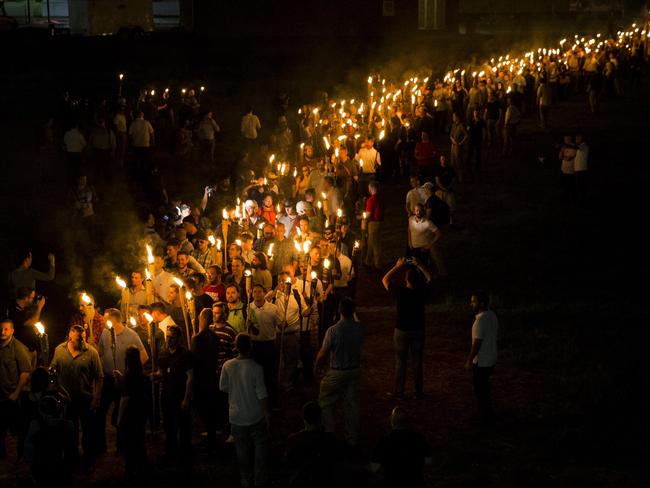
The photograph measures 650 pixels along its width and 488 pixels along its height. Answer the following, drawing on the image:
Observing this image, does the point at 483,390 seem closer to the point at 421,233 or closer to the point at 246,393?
the point at 246,393

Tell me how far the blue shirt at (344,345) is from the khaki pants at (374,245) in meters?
6.91

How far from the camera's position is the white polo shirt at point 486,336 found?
34.4 feet

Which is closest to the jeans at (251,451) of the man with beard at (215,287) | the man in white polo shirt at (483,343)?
the man in white polo shirt at (483,343)

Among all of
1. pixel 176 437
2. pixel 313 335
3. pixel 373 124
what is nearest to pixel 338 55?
pixel 373 124

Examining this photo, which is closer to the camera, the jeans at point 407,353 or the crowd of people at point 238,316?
the crowd of people at point 238,316

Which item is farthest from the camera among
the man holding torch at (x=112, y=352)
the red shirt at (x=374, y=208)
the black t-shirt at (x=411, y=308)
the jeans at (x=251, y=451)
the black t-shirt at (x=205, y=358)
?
the red shirt at (x=374, y=208)

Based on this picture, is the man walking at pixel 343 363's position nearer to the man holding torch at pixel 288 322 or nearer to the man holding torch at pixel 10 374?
the man holding torch at pixel 288 322

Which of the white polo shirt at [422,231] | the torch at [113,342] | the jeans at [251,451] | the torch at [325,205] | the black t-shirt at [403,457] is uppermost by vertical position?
the torch at [325,205]

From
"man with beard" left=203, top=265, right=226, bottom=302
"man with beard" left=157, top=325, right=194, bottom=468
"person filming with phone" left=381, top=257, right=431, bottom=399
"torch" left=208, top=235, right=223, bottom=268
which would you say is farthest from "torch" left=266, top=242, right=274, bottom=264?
"man with beard" left=157, top=325, right=194, bottom=468

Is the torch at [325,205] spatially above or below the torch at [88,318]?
above

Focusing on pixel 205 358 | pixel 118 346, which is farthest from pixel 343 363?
pixel 118 346

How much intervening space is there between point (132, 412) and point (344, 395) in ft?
Answer: 6.77

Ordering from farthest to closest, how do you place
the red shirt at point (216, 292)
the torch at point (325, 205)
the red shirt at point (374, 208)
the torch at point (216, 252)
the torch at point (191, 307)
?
the torch at point (325, 205) → the red shirt at point (374, 208) → the torch at point (216, 252) → the red shirt at point (216, 292) → the torch at point (191, 307)

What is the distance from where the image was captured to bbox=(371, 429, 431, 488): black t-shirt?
7742 millimetres
